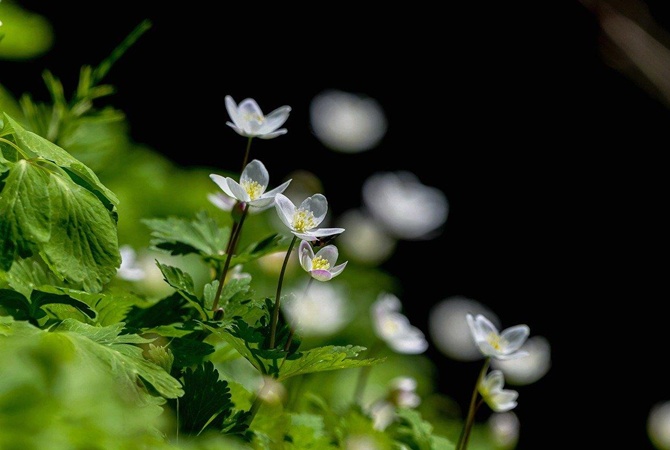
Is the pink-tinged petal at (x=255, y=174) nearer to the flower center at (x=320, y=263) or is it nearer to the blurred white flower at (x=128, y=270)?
the flower center at (x=320, y=263)

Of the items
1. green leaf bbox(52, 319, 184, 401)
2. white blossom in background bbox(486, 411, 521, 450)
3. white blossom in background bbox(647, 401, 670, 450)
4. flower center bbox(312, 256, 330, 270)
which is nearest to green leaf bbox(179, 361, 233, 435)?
green leaf bbox(52, 319, 184, 401)

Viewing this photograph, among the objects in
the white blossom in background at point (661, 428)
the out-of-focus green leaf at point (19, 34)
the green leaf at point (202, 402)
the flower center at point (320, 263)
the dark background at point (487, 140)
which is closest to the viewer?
the green leaf at point (202, 402)

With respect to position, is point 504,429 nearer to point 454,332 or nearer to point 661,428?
point 661,428

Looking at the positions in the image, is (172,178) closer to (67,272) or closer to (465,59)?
(67,272)

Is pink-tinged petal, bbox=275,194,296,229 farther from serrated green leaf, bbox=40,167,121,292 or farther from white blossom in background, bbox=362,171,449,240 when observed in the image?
white blossom in background, bbox=362,171,449,240

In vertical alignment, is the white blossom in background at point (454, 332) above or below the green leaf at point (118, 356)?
below

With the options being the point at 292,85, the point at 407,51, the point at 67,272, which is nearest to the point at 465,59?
the point at 407,51

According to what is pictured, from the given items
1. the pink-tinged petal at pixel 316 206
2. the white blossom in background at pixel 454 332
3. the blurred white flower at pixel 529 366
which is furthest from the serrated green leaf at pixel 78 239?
the white blossom in background at pixel 454 332
